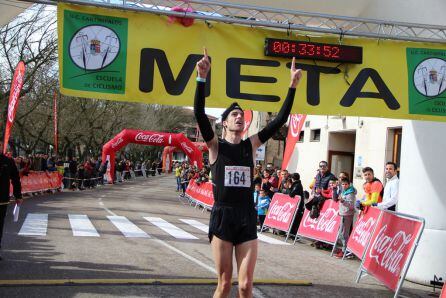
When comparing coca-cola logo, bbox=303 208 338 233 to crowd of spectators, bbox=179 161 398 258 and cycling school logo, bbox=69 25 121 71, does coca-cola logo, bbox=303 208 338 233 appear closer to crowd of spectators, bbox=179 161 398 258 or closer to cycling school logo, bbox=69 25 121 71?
crowd of spectators, bbox=179 161 398 258

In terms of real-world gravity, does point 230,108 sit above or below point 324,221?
above

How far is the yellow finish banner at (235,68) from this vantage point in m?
6.85

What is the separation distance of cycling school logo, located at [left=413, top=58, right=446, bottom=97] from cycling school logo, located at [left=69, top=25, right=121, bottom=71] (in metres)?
4.32

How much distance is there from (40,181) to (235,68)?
1981 cm

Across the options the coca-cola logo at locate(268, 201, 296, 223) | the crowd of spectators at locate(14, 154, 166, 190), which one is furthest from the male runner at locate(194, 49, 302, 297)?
the crowd of spectators at locate(14, 154, 166, 190)

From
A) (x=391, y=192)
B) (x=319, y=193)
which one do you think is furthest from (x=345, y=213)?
(x=319, y=193)

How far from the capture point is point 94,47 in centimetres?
A: 686

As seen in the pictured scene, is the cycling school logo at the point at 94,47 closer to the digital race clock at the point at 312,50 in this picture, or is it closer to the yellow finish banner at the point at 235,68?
the yellow finish banner at the point at 235,68

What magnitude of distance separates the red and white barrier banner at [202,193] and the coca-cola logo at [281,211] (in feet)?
19.1

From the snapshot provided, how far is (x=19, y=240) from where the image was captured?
33.6 feet

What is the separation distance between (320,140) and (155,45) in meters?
18.9

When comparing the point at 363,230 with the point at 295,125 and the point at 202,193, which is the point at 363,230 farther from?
the point at 202,193

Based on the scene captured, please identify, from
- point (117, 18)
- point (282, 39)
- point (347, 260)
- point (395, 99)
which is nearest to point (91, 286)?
point (117, 18)

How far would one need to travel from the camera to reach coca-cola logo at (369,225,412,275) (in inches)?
275
